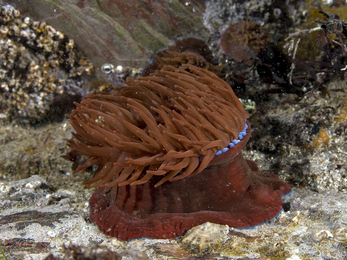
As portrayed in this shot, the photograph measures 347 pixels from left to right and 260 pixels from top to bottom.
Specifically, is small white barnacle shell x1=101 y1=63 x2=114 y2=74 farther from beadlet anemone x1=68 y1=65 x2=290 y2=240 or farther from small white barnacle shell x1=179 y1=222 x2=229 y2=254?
small white barnacle shell x1=179 y1=222 x2=229 y2=254

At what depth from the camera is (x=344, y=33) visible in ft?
11.1

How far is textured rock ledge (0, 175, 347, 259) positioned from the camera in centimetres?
206

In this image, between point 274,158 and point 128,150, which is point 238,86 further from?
point 128,150

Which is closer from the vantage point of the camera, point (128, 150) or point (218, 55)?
point (128, 150)

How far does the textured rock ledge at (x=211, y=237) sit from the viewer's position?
206 centimetres

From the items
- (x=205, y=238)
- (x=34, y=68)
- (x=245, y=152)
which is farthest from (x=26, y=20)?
(x=205, y=238)

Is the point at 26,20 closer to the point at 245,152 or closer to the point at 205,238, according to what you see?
the point at 245,152

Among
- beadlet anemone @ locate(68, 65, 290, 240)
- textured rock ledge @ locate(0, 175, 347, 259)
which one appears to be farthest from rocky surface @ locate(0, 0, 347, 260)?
beadlet anemone @ locate(68, 65, 290, 240)

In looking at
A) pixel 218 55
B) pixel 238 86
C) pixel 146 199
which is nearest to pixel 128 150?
pixel 146 199

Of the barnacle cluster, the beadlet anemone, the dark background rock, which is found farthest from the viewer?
the barnacle cluster

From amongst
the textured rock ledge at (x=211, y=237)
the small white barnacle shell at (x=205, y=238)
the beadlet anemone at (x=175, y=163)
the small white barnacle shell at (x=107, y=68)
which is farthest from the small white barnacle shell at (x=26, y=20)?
the small white barnacle shell at (x=205, y=238)

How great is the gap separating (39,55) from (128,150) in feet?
8.52

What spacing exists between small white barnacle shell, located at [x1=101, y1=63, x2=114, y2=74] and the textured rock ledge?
6.95 ft

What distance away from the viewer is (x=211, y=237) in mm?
2162
